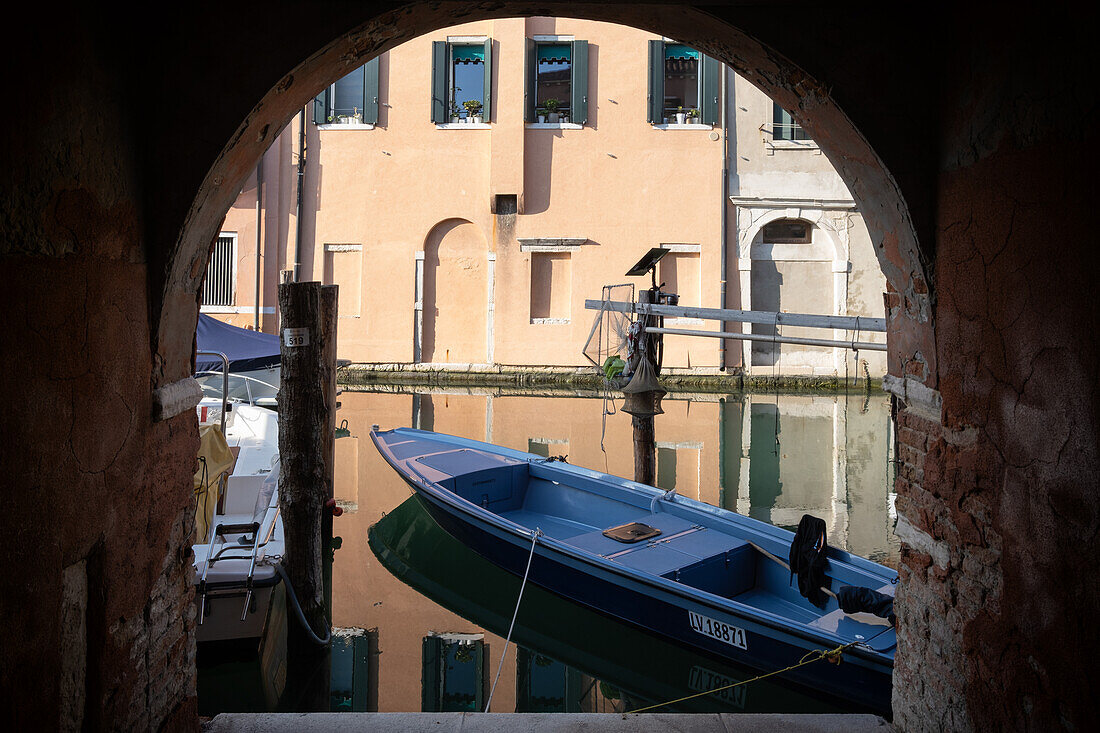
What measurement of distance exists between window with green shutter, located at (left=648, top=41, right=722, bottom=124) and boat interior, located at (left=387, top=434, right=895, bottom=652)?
9938 mm

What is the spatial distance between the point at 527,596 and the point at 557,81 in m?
12.3

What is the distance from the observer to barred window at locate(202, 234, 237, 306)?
15.9 metres

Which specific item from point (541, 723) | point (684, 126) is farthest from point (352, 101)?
point (541, 723)

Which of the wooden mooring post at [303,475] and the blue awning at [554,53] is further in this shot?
the blue awning at [554,53]

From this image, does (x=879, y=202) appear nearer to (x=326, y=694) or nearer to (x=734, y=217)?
(x=326, y=694)

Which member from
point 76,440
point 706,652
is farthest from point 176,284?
point 706,652

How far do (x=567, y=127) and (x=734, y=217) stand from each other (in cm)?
338

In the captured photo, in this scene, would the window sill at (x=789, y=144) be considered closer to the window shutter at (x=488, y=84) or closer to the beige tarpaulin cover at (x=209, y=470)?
the window shutter at (x=488, y=84)

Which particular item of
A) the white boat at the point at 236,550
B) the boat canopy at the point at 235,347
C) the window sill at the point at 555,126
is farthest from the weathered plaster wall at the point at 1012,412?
the window sill at the point at 555,126

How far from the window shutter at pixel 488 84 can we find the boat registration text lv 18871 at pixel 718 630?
12.5 m

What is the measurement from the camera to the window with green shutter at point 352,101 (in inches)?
623

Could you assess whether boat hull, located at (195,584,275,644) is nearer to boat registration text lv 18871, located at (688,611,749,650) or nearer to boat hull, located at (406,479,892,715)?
boat hull, located at (406,479,892,715)

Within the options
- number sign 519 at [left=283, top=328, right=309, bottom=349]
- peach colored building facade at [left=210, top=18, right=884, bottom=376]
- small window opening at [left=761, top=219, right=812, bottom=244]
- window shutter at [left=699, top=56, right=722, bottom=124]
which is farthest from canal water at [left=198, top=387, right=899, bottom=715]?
window shutter at [left=699, top=56, right=722, bottom=124]

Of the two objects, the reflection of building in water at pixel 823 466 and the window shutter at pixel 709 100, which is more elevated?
the window shutter at pixel 709 100
